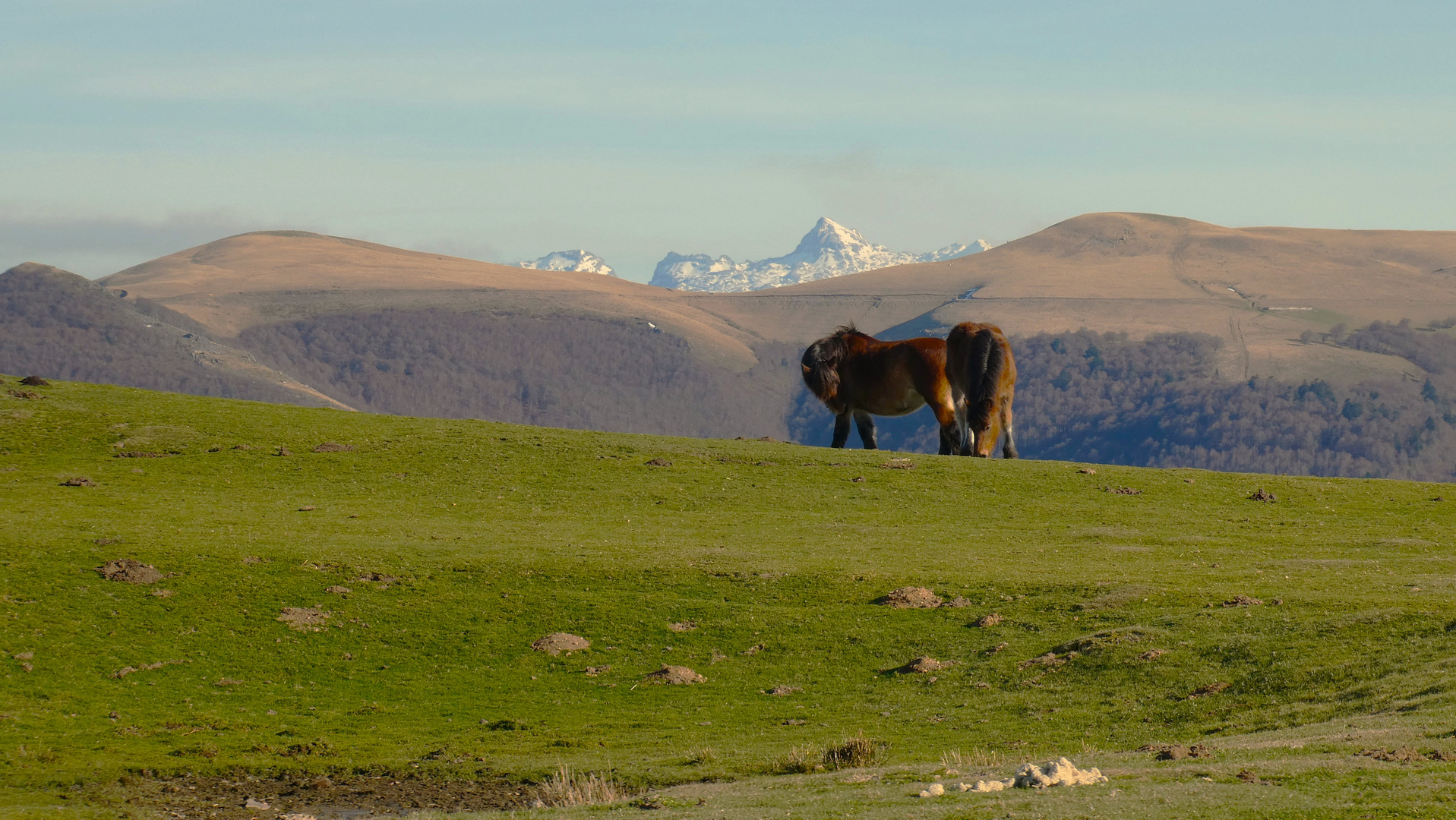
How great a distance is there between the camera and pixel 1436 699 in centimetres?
1656

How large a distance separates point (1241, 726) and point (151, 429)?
31940mm

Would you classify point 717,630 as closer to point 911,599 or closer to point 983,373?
point 911,599

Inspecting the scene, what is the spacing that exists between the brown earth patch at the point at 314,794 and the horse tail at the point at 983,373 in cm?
2321

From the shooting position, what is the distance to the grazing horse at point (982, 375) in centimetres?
3716

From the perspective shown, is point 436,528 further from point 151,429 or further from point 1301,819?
point 1301,819

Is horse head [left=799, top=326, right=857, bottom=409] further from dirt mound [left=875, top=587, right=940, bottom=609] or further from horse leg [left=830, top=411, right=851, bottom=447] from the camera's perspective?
dirt mound [left=875, top=587, right=940, bottom=609]

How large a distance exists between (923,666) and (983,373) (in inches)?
662

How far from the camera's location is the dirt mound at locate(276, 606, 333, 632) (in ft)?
76.3

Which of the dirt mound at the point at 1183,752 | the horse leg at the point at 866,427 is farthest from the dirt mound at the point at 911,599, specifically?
the horse leg at the point at 866,427

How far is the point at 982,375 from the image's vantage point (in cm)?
3716

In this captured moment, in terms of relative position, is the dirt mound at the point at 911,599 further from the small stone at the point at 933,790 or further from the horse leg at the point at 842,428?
the horse leg at the point at 842,428

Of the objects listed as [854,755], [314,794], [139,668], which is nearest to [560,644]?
[314,794]

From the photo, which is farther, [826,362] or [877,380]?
[826,362]

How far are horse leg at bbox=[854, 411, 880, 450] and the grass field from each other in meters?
4.16
